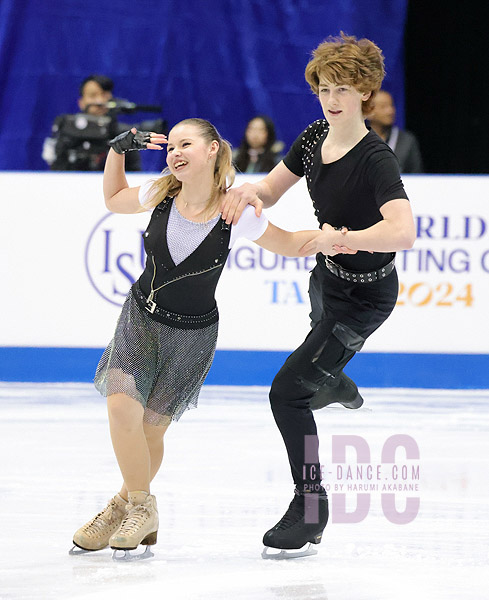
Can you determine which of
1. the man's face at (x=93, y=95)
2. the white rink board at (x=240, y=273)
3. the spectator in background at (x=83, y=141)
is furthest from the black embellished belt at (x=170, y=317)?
the man's face at (x=93, y=95)

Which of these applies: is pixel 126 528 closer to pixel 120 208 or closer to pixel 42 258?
pixel 120 208

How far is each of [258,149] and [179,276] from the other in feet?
11.4

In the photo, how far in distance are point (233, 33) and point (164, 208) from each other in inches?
214

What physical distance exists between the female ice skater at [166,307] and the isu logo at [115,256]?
96.1 inches

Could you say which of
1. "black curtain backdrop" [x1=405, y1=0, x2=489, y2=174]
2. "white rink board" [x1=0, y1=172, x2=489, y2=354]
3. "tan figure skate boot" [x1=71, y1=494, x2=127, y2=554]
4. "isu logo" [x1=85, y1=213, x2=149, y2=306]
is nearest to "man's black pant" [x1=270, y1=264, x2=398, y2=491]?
"tan figure skate boot" [x1=71, y1=494, x2=127, y2=554]

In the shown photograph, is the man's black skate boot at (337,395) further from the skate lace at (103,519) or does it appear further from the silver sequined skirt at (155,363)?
the skate lace at (103,519)

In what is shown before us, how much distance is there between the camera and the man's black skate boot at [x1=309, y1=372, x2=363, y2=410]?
3.38 meters

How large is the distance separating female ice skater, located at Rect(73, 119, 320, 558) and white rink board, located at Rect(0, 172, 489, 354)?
95.9 inches

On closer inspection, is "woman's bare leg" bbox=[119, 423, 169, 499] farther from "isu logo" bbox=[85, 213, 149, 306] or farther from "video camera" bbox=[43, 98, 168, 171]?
"video camera" bbox=[43, 98, 168, 171]

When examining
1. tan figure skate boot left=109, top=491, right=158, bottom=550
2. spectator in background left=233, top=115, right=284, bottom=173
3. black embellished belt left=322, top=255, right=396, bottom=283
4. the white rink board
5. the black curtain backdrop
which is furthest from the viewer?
the black curtain backdrop

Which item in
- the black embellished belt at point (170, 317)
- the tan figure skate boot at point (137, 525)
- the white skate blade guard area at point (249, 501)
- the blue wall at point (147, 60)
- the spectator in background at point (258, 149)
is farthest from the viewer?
the blue wall at point (147, 60)

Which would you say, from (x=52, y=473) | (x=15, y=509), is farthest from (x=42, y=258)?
(x=15, y=509)

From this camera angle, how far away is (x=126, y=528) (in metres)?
2.60

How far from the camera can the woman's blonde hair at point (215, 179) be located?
2707mm
